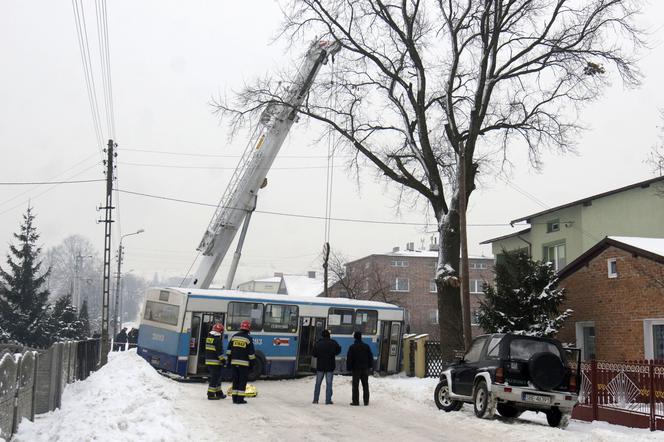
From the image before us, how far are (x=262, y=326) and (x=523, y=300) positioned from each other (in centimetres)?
855

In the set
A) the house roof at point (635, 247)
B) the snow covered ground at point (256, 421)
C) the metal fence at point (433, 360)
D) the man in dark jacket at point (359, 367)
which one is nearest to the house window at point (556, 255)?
the metal fence at point (433, 360)

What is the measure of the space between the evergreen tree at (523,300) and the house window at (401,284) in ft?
152

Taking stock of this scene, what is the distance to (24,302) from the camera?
45.9 meters

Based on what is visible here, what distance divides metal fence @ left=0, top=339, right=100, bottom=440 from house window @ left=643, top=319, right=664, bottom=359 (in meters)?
14.2

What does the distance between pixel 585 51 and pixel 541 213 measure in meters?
9.57

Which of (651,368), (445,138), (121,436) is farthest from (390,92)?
(121,436)

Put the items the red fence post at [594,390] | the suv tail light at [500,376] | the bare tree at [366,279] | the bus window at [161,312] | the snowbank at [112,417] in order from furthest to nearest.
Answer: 1. the bare tree at [366,279]
2. the bus window at [161,312]
3. the red fence post at [594,390]
4. the suv tail light at [500,376]
5. the snowbank at [112,417]

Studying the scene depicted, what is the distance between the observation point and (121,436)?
29.9 ft

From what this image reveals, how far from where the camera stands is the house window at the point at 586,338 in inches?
828

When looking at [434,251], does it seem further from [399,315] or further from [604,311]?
[604,311]

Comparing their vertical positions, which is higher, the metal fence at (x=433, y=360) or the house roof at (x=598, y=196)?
the house roof at (x=598, y=196)

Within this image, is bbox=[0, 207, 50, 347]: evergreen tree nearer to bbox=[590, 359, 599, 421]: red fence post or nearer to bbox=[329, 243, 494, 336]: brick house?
bbox=[329, 243, 494, 336]: brick house

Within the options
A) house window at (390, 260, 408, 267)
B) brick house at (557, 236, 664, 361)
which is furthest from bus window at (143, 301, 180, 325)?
house window at (390, 260, 408, 267)

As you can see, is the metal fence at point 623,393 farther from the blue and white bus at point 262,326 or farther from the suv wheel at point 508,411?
the blue and white bus at point 262,326
